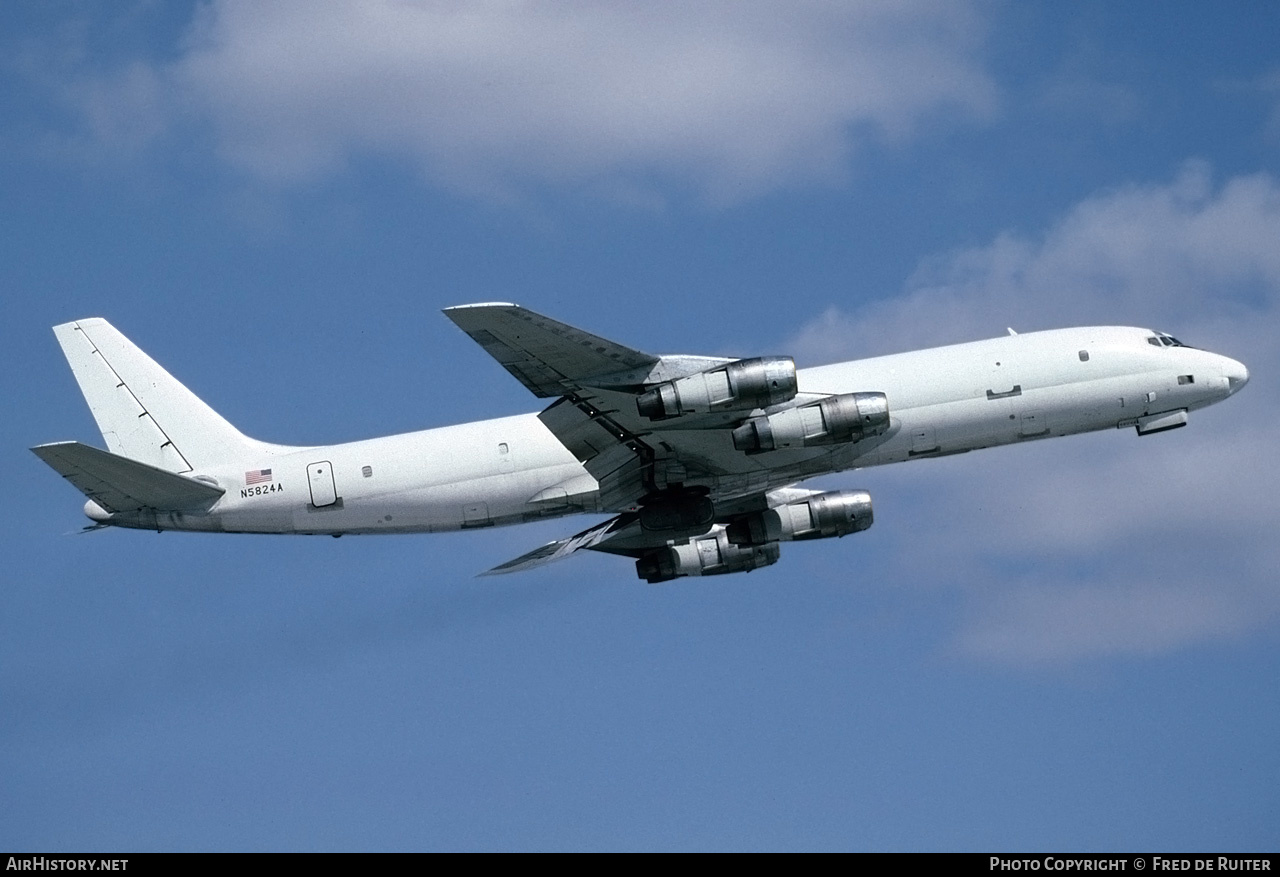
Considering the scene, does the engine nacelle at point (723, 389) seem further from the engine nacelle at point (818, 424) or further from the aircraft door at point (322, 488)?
the aircraft door at point (322, 488)

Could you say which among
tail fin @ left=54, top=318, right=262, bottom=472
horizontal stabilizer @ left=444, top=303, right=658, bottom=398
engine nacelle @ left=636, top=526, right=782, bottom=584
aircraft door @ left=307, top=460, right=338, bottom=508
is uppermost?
tail fin @ left=54, top=318, right=262, bottom=472

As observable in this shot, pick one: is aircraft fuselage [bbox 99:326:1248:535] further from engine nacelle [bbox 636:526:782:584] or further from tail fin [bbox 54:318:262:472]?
engine nacelle [bbox 636:526:782:584]

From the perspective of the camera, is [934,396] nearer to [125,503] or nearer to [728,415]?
[728,415]

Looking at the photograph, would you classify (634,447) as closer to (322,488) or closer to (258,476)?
(322,488)

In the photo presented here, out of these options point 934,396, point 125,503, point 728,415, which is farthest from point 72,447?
point 934,396

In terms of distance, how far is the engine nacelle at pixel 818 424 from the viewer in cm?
5084

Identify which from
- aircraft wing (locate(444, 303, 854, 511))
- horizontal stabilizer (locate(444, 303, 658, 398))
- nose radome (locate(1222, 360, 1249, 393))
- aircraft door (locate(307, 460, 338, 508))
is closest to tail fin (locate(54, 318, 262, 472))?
aircraft door (locate(307, 460, 338, 508))

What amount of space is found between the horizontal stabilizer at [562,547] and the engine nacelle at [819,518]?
4.68m

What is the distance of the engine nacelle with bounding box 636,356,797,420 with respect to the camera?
4844cm

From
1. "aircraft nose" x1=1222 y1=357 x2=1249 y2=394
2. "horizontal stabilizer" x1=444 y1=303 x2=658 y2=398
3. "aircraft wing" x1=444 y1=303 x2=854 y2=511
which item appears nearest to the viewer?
"horizontal stabilizer" x1=444 y1=303 x2=658 y2=398

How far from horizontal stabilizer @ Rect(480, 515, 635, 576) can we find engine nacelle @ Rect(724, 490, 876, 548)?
15.4 ft

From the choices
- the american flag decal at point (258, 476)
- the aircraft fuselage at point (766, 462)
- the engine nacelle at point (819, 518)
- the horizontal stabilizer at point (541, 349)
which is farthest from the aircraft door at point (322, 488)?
the engine nacelle at point (819, 518)

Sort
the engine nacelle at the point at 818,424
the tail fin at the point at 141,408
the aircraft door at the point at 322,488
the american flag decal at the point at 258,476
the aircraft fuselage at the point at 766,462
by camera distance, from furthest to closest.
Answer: the tail fin at the point at 141,408, the american flag decal at the point at 258,476, the aircraft door at the point at 322,488, the aircraft fuselage at the point at 766,462, the engine nacelle at the point at 818,424
